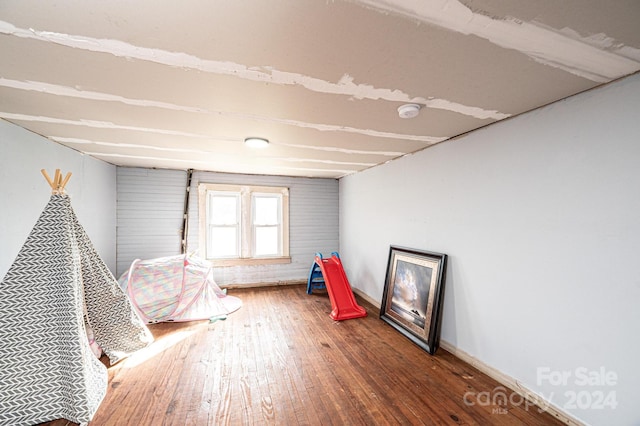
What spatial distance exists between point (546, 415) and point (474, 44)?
2.45 metres

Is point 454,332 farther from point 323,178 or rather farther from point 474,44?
point 323,178

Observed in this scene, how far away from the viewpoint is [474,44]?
1154 millimetres

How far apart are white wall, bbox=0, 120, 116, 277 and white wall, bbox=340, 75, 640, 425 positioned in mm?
4073

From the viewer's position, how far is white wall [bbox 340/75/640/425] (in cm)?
146

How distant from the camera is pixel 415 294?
115 inches

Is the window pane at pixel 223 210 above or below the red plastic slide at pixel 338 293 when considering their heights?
above

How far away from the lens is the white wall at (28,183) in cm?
213

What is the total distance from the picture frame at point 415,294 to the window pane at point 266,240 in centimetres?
241

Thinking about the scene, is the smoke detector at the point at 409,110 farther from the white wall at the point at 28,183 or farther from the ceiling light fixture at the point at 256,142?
the white wall at the point at 28,183

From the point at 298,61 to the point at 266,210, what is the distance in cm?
386

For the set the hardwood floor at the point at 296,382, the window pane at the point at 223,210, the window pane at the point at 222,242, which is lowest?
the hardwood floor at the point at 296,382

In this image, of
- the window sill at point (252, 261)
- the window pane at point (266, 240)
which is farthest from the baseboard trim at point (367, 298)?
the window pane at point (266, 240)

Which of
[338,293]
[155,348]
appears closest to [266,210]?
[338,293]

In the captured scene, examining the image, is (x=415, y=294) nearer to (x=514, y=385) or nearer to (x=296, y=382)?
(x=514, y=385)
